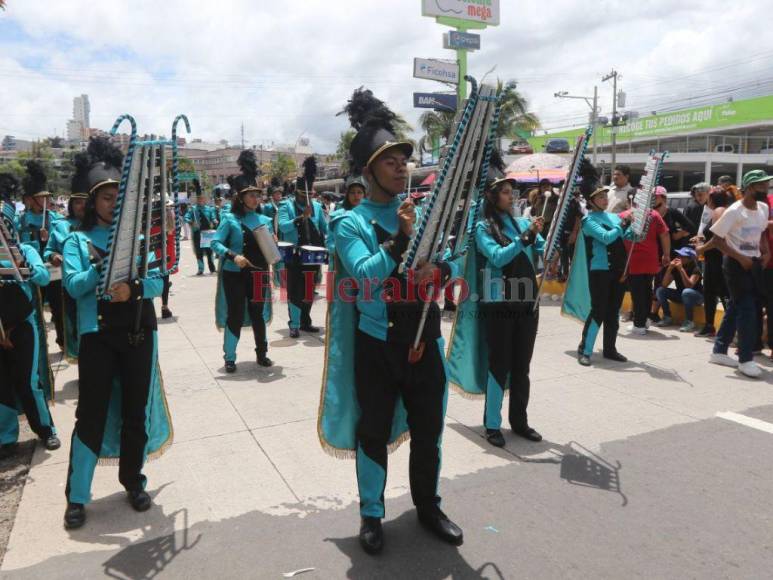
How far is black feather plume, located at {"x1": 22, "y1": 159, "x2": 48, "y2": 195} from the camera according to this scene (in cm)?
734

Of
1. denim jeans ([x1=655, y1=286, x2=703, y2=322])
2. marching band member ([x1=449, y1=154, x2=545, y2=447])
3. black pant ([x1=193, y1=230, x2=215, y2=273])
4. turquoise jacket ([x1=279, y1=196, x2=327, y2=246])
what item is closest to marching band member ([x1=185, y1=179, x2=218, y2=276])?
black pant ([x1=193, y1=230, x2=215, y2=273])

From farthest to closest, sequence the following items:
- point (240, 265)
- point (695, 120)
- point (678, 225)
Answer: point (695, 120) < point (678, 225) < point (240, 265)

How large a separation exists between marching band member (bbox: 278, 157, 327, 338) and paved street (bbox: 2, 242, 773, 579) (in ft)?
7.94

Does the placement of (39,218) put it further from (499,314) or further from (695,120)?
(695,120)

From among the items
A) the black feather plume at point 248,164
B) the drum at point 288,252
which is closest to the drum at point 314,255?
the drum at point 288,252

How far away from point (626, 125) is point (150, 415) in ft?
150

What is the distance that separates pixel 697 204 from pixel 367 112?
764 cm

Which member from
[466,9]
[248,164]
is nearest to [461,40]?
[466,9]

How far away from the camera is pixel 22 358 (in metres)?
4.18

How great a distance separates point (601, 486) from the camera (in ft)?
11.9

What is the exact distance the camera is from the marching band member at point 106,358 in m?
3.18

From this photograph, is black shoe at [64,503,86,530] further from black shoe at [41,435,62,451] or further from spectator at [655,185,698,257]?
spectator at [655,185,698,257]

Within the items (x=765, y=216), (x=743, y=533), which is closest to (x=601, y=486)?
(x=743, y=533)

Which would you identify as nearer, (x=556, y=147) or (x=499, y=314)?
(x=499, y=314)
